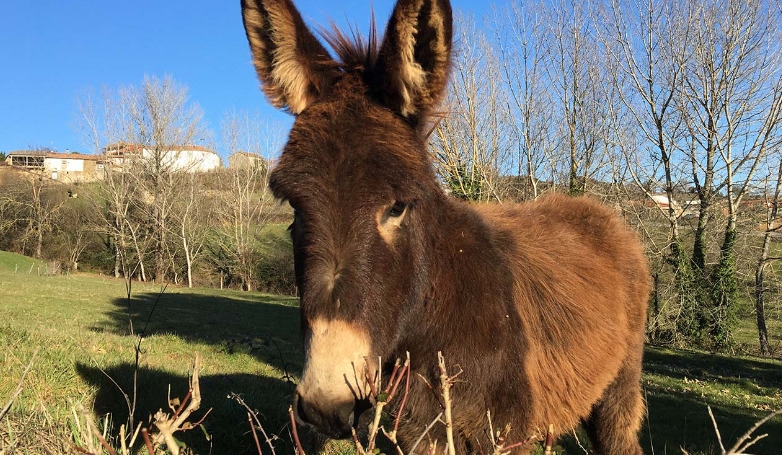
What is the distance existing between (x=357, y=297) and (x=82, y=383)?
3881mm

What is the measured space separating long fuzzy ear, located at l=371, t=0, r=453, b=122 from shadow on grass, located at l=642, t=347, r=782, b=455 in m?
4.37

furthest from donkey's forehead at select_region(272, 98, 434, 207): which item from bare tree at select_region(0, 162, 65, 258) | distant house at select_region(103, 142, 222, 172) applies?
bare tree at select_region(0, 162, 65, 258)

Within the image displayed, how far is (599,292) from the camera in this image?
396 centimetres

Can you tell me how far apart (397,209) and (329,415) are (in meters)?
0.97

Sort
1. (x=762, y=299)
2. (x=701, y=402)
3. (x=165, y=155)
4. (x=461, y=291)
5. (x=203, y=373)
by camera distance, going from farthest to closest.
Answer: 1. (x=165, y=155)
2. (x=762, y=299)
3. (x=701, y=402)
4. (x=203, y=373)
5. (x=461, y=291)

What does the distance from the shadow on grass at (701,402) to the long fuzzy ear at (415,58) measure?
14.3 ft

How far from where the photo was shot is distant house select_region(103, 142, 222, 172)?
45.0m

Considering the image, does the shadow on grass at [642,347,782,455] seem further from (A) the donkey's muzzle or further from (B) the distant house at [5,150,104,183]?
(B) the distant house at [5,150,104,183]

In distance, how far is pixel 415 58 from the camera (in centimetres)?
249

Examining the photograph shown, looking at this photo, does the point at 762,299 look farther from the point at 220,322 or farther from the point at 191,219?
the point at 191,219

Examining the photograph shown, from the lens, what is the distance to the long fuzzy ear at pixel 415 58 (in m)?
2.31

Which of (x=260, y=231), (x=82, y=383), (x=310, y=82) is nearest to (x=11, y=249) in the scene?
(x=260, y=231)

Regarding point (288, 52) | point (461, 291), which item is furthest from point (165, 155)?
point (461, 291)

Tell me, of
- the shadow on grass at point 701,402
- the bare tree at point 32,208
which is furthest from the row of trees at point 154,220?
the shadow on grass at point 701,402
